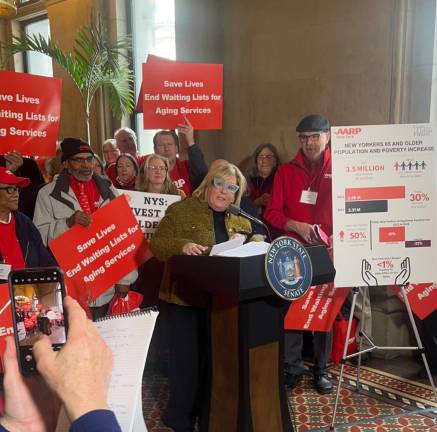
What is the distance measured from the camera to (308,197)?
318cm

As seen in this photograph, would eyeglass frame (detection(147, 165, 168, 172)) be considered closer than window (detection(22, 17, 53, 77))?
Yes

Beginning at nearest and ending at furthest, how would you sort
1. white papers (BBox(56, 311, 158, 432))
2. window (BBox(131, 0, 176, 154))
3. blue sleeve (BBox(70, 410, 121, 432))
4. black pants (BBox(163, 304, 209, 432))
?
blue sleeve (BBox(70, 410, 121, 432)) < white papers (BBox(56, 311, 158, 432)) < black pants (BBox(163, 304, 209, 432)) < window (BBox(131, 0, 176, 154))

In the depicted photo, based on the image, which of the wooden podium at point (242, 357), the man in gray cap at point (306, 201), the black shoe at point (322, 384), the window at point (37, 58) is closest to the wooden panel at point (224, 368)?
the wooden podium at point (242, 357)

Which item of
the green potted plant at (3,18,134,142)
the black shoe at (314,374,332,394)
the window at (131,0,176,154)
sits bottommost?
the black shoe at (314,374,332,394)

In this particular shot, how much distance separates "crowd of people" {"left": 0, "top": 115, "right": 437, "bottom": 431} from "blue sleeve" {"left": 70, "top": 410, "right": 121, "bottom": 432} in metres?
1.60

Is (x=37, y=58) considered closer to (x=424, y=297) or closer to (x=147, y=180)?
(x=147, y=180)

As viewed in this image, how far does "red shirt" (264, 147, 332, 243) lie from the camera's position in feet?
10.3

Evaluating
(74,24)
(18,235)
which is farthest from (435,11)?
(74,24)

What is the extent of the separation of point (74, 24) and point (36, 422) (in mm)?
7275

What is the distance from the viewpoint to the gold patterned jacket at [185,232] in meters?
2.48

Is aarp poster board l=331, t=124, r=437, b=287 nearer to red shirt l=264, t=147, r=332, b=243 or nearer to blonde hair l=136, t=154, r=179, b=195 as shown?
red shirt l=264, t=147, r=332, b=243

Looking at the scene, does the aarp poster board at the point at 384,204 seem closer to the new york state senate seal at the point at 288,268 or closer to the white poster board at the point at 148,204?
the new york state senate seal at the point at 288,268

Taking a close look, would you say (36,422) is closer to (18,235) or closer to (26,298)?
(26,298)

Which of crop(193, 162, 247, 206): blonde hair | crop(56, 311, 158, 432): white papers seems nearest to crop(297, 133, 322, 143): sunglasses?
crop(193, 162, 247, 206): blonde hair
